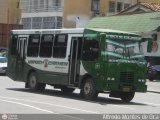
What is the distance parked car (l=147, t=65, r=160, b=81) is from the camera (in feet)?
129

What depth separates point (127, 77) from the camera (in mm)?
21828

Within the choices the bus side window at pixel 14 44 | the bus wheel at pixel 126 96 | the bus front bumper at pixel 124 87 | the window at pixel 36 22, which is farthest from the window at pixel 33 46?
the window at pixel 36 22

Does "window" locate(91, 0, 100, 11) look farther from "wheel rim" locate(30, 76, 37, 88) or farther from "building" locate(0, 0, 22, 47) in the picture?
"wheel rim" locate(30, 76, 37, 88)

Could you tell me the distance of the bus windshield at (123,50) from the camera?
2152cm

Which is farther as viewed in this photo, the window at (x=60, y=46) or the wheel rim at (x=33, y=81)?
the wheel rim at (x=33, y=81)

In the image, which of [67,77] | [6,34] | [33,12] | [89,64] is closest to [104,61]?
[89,64]

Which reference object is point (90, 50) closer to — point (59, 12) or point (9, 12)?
point (59, 12)

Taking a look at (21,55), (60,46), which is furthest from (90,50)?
(21,55)

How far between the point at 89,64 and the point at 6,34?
112 feet

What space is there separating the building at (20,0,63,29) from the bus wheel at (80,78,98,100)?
133 ft

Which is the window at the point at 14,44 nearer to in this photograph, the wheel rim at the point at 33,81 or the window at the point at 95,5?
the wheel rim at the point at 33,81

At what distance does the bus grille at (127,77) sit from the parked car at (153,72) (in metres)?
17.6

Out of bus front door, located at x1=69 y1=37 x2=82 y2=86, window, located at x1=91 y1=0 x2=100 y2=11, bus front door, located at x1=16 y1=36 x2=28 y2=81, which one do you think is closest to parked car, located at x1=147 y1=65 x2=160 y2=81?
bus front door, located at x1=16 y1=36 x2=28 y2=81

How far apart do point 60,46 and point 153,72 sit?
16779mm
